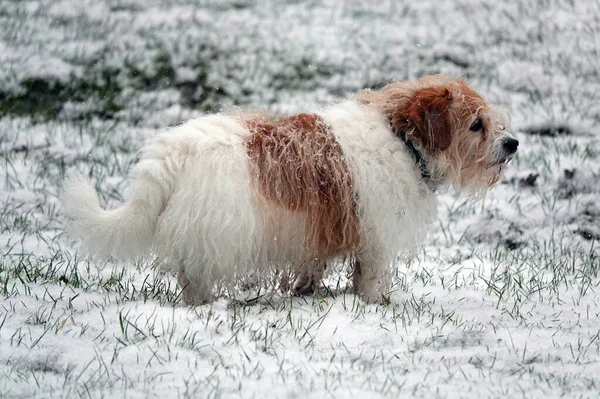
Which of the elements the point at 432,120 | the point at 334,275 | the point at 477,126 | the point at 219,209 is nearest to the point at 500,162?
the point at 477,126

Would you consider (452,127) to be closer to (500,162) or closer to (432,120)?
(432,120)

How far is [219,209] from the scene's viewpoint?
3.88 meters

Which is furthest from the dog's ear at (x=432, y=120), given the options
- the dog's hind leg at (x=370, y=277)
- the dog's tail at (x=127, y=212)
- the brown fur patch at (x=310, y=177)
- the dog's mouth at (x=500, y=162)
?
the dog's tail at (x=127, y=212)

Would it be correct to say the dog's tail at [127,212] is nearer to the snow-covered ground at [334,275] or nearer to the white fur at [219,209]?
the white fur at [219,209]

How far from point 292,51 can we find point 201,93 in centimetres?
176

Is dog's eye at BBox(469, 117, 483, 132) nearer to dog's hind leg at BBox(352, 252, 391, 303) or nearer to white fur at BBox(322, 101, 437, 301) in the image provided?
white fur at BBox(322, 101, 437, 301)

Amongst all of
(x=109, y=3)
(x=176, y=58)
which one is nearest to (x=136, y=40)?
(x=176, y=58)

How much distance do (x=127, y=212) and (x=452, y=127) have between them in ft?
6.21

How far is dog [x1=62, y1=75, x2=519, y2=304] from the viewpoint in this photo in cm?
395

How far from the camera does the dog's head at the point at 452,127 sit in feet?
14.2

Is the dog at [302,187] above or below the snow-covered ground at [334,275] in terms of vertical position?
above

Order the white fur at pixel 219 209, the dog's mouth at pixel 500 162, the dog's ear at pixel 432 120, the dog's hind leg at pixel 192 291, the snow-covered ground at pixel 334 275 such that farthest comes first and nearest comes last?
the dog's mouth at pixel 500 162
the dog's ear at pixel 432 120
the dog's hind leg at pixel 192 291
the white fur at pixel 219 209
the snow-covered ground at pixel 334 275

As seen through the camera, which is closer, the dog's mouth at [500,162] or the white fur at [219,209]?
the white fur at [219,209]

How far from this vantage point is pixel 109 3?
1184 cm
